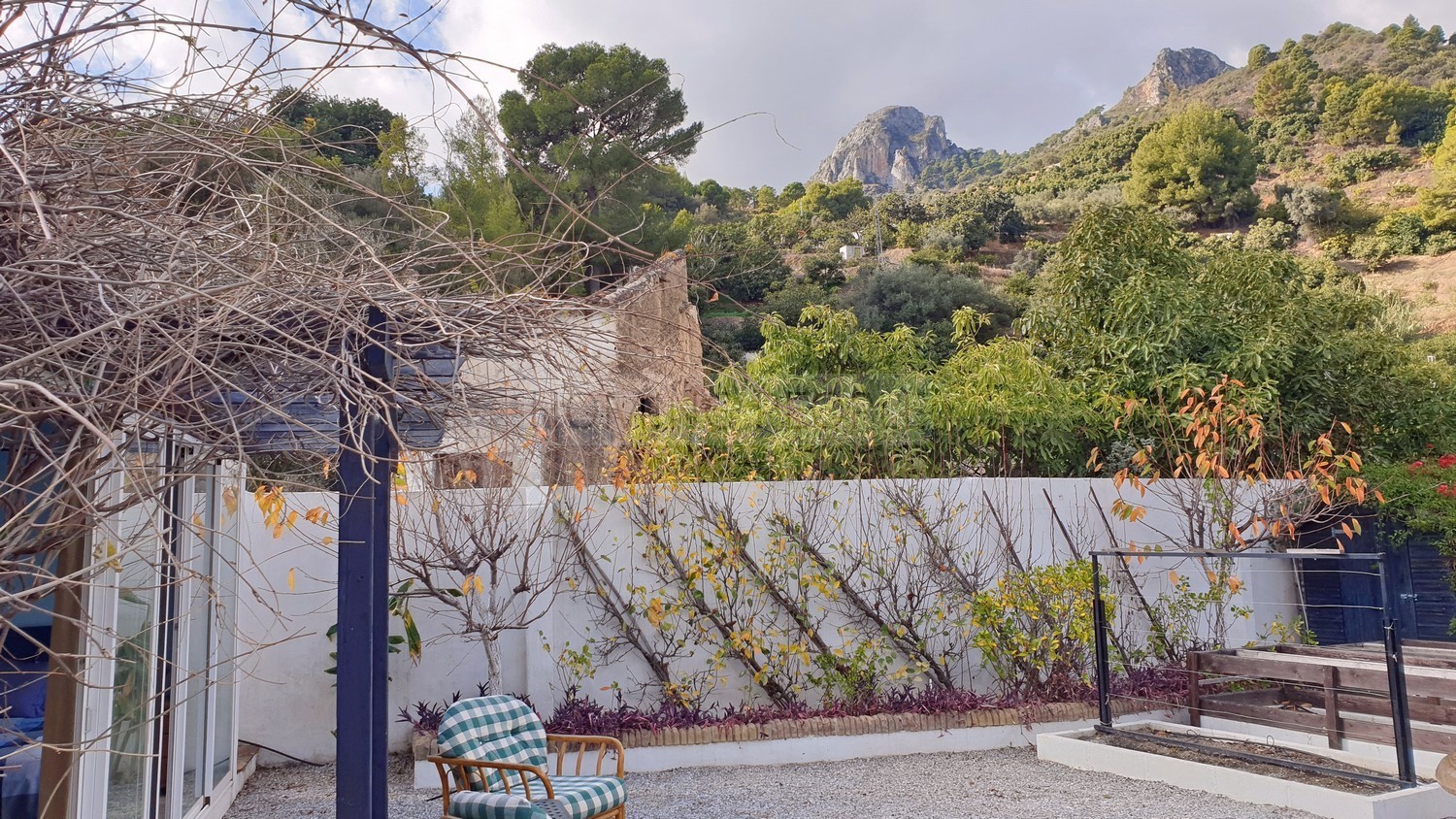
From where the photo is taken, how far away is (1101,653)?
6422 mm

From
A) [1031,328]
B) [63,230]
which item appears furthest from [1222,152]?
[63,230]

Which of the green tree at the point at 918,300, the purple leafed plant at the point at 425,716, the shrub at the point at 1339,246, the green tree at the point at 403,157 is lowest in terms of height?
the purple leafed plant at the point at 425,716

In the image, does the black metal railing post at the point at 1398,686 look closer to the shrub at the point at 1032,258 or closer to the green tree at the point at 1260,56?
the shrub at the point at 1032,258

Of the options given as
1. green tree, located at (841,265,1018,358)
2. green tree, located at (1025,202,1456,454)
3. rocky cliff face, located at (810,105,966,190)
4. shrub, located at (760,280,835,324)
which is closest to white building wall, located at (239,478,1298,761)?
green tree, located at (1025,202,1456,454)

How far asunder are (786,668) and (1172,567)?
3107mm

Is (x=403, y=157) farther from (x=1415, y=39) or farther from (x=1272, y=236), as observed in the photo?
(x=1415, y=39)

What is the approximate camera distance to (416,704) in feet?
21.6

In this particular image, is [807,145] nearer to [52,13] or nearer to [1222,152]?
[52,13]

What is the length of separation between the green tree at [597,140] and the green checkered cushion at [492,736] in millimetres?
2228

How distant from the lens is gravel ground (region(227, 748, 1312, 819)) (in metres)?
5.14

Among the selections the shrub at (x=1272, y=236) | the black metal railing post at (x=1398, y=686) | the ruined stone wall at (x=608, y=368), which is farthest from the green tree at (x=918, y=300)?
the ruined stone wall at (x=608, y=368)

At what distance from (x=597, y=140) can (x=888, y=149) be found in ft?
225

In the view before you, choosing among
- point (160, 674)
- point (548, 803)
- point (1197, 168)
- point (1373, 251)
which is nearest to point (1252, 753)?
point (548, 803)

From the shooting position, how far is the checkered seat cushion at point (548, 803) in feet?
13.2
